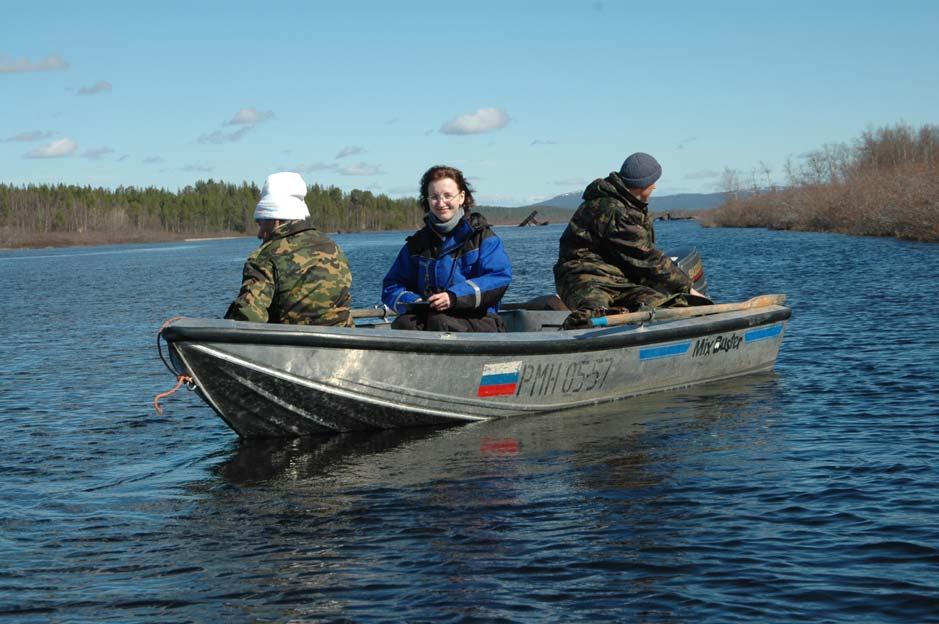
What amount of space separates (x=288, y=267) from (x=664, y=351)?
4.09m

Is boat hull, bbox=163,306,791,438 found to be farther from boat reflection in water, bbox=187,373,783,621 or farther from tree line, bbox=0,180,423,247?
tree line, bbox=0,180,423,247

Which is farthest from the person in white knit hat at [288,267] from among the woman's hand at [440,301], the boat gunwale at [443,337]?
the woman's hand at [440,301]

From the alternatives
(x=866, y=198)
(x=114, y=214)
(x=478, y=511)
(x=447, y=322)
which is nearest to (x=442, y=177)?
(x=447, y=322)

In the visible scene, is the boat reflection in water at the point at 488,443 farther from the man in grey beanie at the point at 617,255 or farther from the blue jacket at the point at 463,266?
the blue jacket at the point at 463,266

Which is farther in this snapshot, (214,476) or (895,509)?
(214,476)

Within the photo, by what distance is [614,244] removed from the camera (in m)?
9.89

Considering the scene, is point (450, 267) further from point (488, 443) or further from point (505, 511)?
point (505, 511)

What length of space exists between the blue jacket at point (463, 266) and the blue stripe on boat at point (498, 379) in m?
0.58

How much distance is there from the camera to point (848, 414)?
372 inches

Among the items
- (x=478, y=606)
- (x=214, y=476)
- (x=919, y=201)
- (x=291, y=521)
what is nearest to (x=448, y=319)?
(x=214, y=476)

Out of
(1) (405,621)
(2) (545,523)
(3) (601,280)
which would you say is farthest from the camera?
(3) (601,280)

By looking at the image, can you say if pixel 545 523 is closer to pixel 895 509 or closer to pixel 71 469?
pixel 895 509

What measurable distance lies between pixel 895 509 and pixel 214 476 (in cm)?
483

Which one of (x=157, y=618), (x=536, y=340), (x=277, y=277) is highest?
(x=277, y=277)
